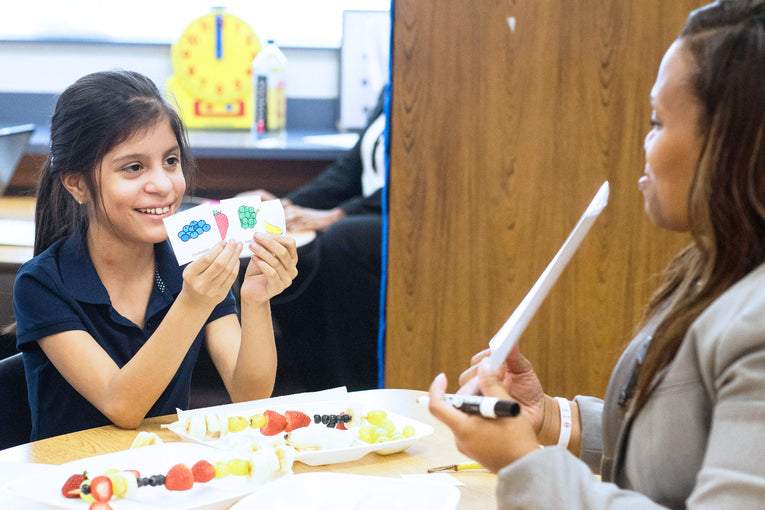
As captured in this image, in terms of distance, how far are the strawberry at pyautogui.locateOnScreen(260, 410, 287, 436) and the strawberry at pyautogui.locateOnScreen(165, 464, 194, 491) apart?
0.21 meters

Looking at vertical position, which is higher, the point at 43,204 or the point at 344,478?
the point at 43,204

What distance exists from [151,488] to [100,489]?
3.1 inches

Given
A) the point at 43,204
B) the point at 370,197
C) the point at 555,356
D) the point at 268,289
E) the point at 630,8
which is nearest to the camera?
the point at 268,289

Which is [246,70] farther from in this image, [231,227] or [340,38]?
[231,227]

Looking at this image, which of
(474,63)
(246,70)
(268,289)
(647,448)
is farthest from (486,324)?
(246,70)

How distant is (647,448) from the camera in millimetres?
771

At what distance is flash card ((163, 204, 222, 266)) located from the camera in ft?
4.30

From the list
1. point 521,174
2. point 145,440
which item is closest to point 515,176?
point 521,174

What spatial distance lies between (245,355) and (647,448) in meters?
0.89

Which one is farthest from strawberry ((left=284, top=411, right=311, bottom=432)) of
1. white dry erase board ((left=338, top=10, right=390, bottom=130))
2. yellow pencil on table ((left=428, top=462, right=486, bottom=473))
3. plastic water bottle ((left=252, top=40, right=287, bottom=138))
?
white dry erase board ((left=338, top=10, right=390, bottom=130))

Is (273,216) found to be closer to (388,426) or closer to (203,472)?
(388,426)

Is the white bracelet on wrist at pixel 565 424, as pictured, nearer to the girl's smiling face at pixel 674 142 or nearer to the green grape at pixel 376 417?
the green grape at pixel 376 417

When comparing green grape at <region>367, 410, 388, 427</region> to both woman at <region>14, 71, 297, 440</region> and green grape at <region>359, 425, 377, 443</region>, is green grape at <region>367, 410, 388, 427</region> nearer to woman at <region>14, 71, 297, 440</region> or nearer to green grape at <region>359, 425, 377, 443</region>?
green grape at <region>359, 425, 377, 443</region>

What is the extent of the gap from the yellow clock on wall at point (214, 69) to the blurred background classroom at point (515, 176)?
5.13 feet
